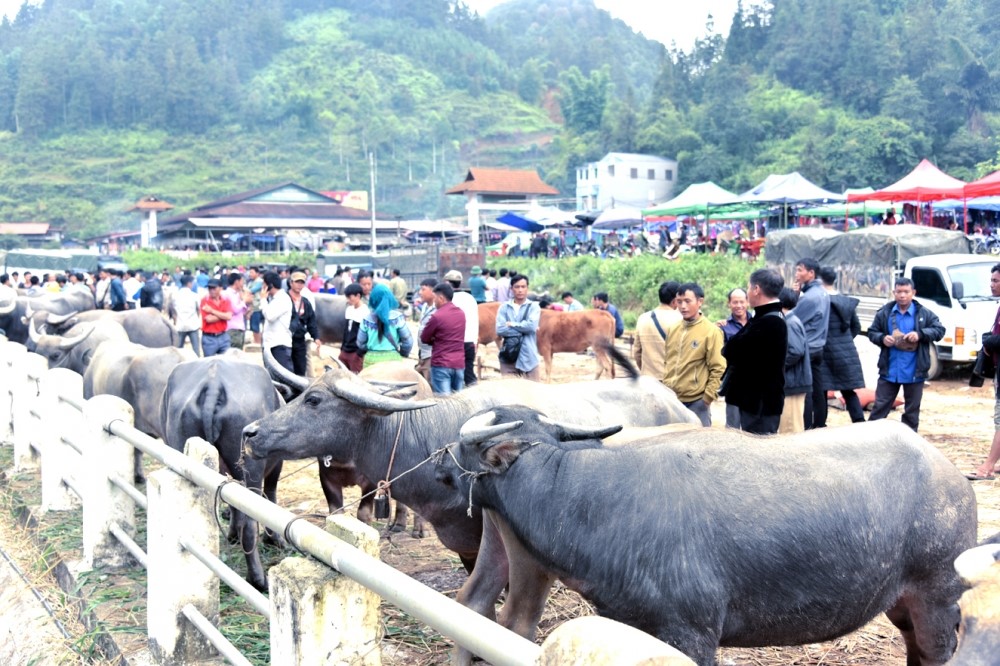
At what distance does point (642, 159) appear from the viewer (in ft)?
228

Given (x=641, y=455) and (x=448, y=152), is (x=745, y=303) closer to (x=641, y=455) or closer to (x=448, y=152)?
(x=641, y=455)

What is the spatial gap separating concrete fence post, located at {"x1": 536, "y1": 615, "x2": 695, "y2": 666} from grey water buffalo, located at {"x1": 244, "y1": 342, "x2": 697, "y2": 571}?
292 centimetres

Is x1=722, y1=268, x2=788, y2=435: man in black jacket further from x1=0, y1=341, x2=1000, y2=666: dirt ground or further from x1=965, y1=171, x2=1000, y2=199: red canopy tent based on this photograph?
x1=965, y1=171, x2=1000, y2=199: red canopy tent

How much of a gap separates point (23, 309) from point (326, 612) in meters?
14.0

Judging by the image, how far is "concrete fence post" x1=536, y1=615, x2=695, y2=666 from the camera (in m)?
1.75

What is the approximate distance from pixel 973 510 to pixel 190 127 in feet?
401

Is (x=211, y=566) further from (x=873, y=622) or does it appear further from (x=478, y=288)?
Result: (x=478, y=288)

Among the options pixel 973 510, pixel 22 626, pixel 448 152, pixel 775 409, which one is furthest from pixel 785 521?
pixel 448 152

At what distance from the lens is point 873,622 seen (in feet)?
15.8

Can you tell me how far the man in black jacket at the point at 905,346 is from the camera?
27.2 ft

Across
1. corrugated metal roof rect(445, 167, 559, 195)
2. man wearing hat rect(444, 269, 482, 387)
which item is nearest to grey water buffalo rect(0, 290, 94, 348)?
man wearing hat rect(444, 269, 482, 387)

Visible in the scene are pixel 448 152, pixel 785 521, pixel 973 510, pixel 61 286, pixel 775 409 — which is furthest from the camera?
pixel 448 152

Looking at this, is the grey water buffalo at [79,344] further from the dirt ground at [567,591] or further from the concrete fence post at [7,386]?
the dirt ground at [567,591]

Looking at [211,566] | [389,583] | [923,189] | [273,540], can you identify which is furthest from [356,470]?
[923,189]
